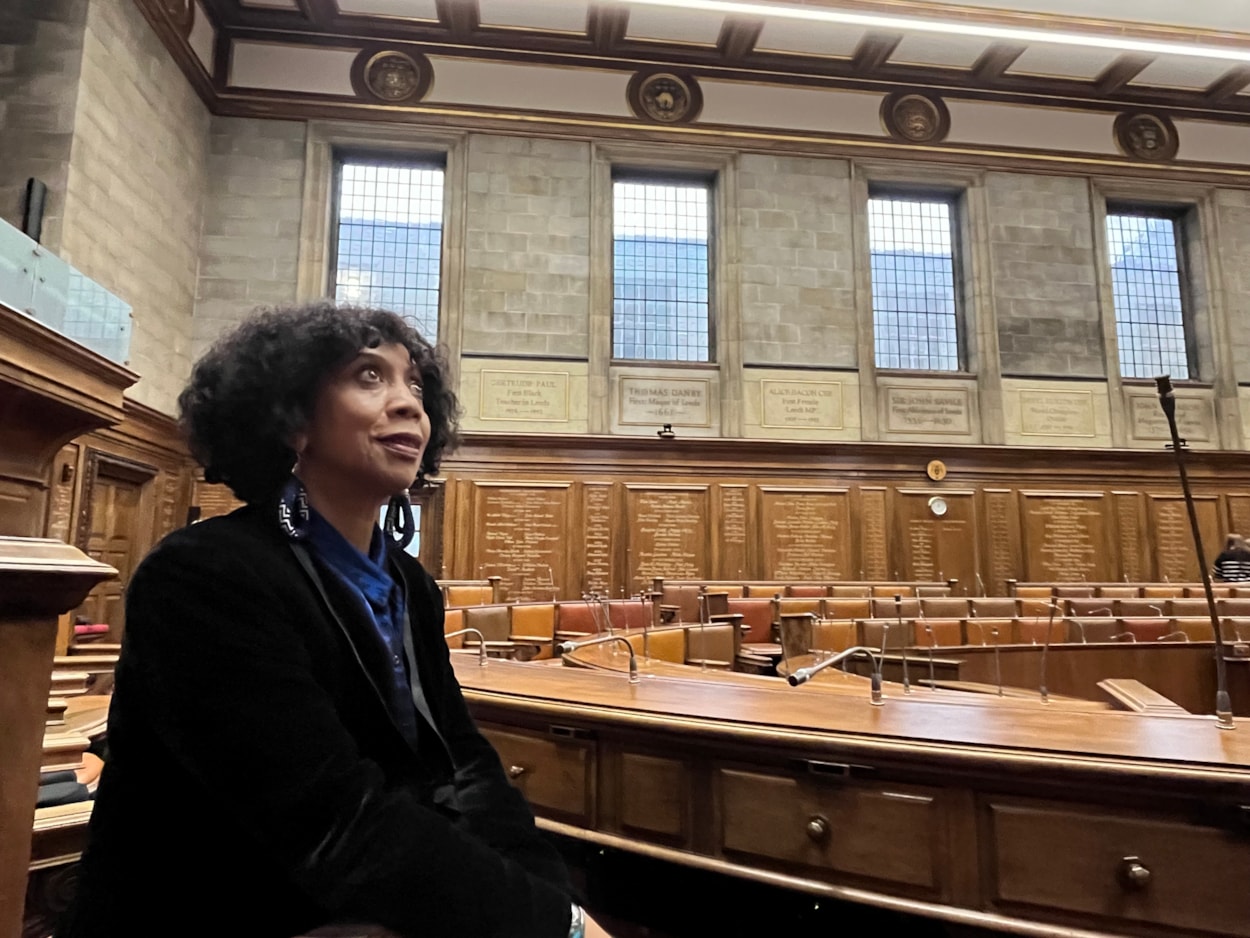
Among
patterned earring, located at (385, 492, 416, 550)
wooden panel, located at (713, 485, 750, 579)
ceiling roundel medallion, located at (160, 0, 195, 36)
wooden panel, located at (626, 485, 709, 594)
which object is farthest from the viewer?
wooden panel, located at (713, 485, 750, 579)

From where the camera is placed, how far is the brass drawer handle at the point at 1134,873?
1.55 meters

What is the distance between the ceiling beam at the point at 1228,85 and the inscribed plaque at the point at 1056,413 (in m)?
5.25

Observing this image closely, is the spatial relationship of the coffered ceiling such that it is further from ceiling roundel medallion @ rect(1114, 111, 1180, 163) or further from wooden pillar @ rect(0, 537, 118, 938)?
wooden pillar @ rect(0, 537, 118, 938)

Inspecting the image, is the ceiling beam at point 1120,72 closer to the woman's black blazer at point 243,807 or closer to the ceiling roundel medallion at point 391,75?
the ceiling roundel medallion at point 391,75

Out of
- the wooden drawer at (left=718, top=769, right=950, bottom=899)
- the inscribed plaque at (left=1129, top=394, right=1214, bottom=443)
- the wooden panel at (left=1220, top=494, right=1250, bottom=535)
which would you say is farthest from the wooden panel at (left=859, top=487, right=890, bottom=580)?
the wooden drawer at (left=718, top=769, right=950, bottom=899)

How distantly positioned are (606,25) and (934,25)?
418 centimetres

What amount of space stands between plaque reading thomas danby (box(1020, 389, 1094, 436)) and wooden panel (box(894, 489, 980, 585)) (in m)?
1.67

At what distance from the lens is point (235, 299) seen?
32.8ft

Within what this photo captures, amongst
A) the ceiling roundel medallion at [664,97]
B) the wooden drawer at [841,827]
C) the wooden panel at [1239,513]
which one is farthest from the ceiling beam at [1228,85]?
the wooden drawer at [841,827]

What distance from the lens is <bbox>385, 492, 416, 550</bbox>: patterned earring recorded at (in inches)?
53.2

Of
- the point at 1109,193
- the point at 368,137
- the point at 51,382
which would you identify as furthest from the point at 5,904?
the point at 1109,193

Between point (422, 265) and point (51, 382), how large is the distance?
1033cm

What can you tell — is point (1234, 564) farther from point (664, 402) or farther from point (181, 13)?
point (181, 13)

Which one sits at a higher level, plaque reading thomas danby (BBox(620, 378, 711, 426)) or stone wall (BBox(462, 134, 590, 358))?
stone wall (BBox(462, 134, 590, 358))
